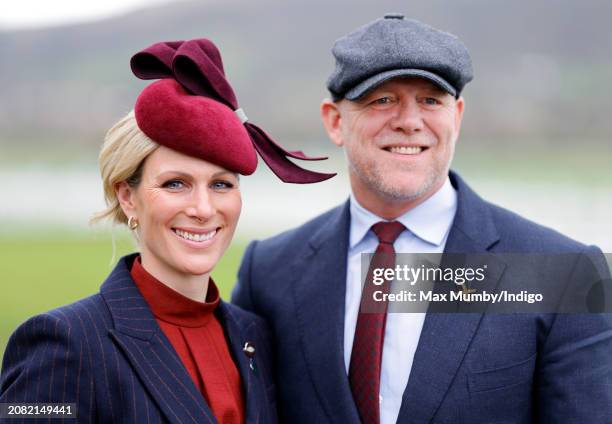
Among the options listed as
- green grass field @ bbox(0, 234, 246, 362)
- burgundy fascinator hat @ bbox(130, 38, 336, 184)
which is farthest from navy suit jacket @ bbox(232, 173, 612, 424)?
green grass field @ bbox(0, 234, 246, 362)

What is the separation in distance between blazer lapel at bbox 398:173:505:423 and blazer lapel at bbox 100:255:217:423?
30.2 inches

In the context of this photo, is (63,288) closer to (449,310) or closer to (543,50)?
(449,310)

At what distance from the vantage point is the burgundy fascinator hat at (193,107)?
9.50 ft

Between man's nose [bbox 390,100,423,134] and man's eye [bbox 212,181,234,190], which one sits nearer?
man's eye [bbox 212,181,234,190]

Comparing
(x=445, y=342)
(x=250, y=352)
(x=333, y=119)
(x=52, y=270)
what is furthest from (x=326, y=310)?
(x=52, y=270)

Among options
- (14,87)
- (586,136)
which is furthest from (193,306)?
(14,87)

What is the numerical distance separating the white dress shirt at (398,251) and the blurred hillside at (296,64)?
5083 centimetres

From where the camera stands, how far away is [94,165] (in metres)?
47.1

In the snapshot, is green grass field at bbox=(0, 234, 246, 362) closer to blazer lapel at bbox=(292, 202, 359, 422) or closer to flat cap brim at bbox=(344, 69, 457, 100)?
blazer lapel at bbox=(292, 202, 359, 422)

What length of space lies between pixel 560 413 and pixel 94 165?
150ft

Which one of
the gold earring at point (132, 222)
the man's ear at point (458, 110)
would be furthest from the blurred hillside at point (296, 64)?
the gold earring at point (132, 222)

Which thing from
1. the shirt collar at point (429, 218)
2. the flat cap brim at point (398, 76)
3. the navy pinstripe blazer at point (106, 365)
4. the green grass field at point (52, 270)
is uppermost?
the green grass field at point (52, 270)

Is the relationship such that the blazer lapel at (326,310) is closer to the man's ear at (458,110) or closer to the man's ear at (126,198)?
the man's ear at (458,110)

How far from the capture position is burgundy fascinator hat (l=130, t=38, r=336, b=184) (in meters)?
2.90
